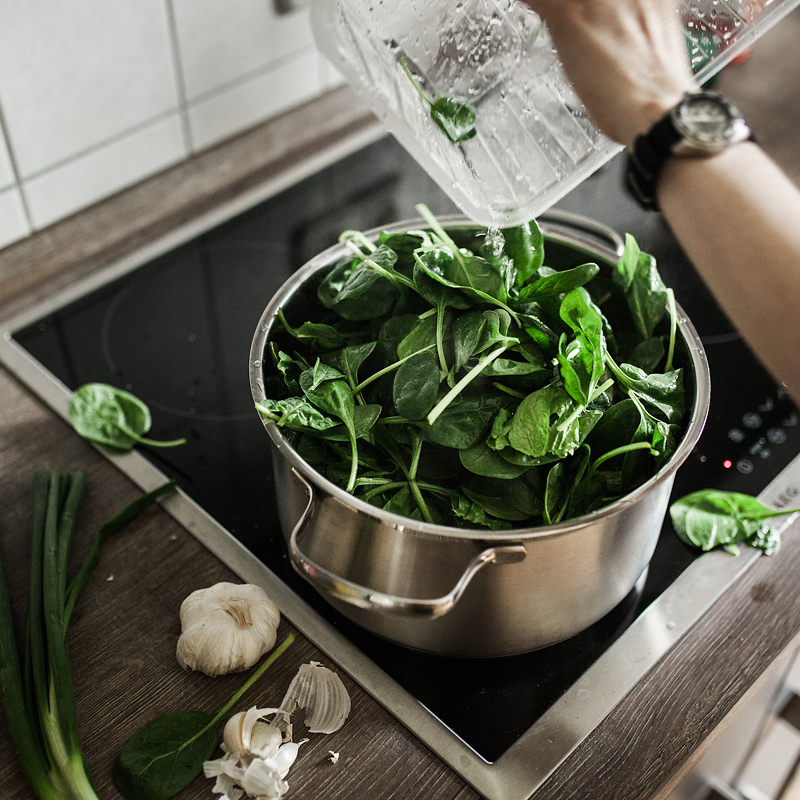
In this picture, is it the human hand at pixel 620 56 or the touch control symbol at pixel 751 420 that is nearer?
the human hand at pixel 620 56

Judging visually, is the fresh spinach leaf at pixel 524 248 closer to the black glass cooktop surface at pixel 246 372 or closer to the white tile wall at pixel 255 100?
the black glass cooktop surface at pixel 246 372

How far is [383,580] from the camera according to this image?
567mm

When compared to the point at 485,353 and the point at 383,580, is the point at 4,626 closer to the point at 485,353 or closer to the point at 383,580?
the point at 383,580

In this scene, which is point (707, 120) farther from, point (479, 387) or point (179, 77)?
point (179, 77)

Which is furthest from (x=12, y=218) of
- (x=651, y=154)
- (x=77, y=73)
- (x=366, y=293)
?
(x=651, y=154)

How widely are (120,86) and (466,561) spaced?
0.75 m

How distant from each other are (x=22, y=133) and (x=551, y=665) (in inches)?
30.4

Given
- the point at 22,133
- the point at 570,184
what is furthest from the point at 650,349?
the point at 22,133

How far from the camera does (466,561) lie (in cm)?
53

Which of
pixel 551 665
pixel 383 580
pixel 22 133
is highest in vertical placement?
pixel 22 133

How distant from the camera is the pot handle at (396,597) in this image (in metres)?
0.50

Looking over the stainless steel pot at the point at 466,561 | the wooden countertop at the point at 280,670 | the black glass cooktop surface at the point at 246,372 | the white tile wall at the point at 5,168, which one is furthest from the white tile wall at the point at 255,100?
the stainless steel pot at the point at 466,561

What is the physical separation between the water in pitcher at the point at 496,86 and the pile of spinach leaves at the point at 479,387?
0.05m

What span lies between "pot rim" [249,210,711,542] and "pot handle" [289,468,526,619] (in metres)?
0.02
